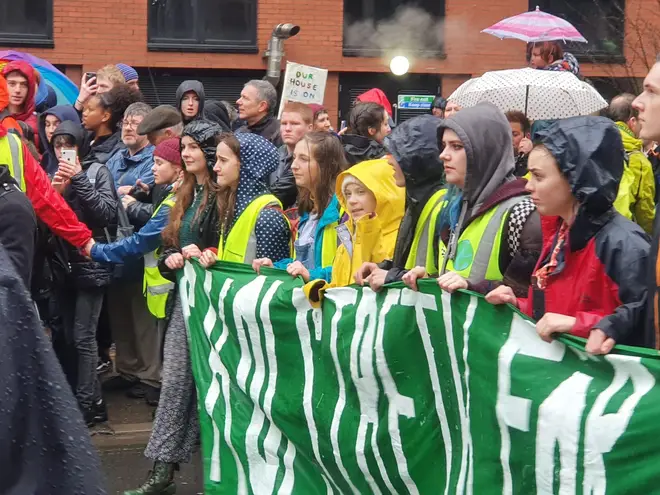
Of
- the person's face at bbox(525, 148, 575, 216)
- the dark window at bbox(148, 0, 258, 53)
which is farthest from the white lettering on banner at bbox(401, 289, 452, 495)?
the dark window at bbox(148, 0, 258, 53)

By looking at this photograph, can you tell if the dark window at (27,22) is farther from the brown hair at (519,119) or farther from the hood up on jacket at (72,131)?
the brown hair at (519,119)

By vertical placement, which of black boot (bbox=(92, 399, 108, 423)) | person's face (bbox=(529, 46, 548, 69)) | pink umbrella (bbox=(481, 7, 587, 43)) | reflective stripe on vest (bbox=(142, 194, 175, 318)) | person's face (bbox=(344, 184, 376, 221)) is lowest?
black boot (bbox=(92, 399, 108, 423))

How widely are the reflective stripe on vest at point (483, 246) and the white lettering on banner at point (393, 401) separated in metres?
0.28

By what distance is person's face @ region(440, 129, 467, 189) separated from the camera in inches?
192

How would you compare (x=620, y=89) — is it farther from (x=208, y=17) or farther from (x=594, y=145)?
(x=594, y=145)

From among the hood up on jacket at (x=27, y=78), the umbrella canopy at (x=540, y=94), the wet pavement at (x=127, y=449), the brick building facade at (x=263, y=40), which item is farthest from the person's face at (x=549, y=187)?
the brick building facade at (x=263, y=40)

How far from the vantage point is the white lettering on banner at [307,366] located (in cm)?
527

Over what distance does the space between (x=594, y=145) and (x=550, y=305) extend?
1.85 feet

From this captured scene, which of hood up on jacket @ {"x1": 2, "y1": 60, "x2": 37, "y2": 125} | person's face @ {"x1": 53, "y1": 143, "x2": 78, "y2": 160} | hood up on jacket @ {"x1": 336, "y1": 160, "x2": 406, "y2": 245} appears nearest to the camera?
hood up on jacket @ {"x1": 336, "y1": 160, "x2": 406, "y2": 245}

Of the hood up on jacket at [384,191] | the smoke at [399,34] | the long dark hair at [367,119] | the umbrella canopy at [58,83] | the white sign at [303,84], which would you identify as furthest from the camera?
the smoke at [399,34]

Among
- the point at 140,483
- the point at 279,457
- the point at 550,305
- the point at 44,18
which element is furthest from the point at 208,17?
→ the point at 550,305

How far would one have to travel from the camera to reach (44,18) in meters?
17.1

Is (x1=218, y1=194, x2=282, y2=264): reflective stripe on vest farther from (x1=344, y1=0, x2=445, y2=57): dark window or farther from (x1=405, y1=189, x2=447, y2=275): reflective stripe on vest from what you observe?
(x1=344, y1=0, x2=445, y2=57): dark window

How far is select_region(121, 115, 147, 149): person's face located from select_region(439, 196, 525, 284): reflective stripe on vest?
190 inches
